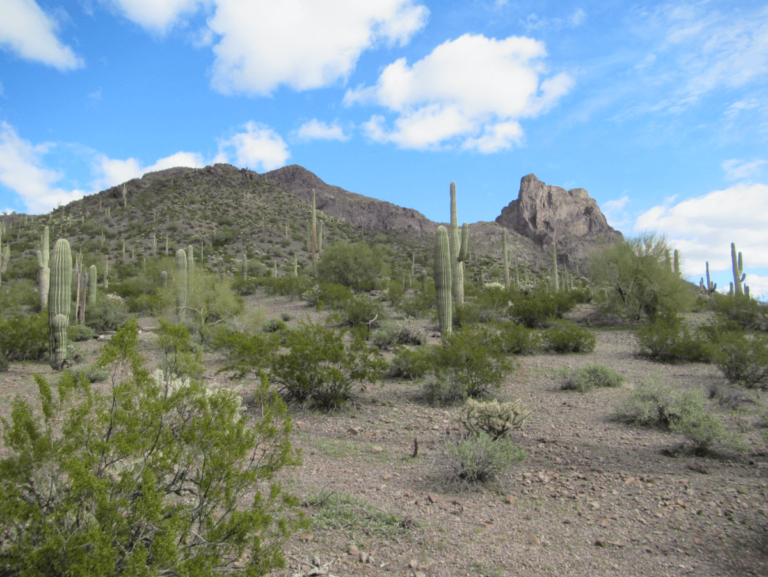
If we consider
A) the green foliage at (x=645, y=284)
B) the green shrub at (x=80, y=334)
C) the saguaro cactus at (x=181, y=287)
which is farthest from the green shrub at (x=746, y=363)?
the green shrub at (x=80, y=334)

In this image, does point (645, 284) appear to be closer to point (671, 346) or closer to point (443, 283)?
point (671, 346)

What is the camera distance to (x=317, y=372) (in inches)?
323

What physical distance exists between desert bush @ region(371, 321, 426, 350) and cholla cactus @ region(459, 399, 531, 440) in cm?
732

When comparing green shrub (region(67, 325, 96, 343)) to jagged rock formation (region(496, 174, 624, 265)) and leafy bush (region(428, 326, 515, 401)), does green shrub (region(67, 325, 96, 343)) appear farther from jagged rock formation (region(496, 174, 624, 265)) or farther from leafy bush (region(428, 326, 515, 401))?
jagged rock formation (region(496, 174, 624, 265))

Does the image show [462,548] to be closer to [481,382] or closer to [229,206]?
[481,382]

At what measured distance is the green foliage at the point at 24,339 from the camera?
483 inches

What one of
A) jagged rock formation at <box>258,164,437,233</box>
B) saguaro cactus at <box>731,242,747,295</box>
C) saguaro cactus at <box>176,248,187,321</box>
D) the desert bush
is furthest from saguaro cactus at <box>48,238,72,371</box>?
jagged rock formation at <box>258,164,437,233</box>

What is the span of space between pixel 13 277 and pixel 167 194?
96.7 feet

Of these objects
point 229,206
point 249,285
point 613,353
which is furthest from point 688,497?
point 229,206

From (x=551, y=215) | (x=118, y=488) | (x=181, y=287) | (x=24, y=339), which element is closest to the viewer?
(x=118, y=488)

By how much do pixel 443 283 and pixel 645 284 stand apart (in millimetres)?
10894

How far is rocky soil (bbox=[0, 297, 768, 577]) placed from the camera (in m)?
3.54

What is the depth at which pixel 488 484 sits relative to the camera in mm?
5082

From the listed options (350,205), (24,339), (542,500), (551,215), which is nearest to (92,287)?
(24,339)
